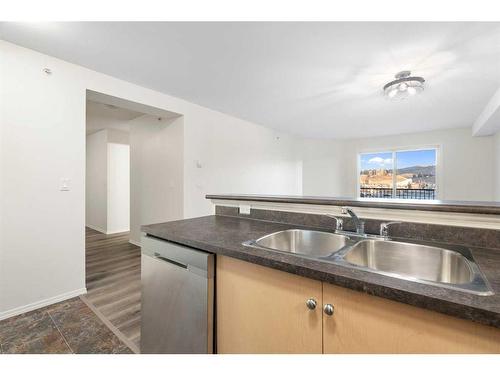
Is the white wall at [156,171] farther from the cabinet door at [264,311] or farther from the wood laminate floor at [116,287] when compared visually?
the cabinet door at [264,311]

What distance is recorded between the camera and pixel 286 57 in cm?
210

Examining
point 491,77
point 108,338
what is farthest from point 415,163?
point 108,338

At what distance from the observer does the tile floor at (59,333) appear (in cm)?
151

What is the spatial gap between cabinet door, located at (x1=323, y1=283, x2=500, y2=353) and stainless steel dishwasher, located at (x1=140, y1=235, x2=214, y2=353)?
1.82 ft

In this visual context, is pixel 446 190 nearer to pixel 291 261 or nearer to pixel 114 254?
pixel 291 261

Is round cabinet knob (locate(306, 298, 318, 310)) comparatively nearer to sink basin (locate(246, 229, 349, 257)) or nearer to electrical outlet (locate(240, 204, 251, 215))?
sink basin (locate(246, 229, 349, 257))

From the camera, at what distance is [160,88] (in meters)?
2.80

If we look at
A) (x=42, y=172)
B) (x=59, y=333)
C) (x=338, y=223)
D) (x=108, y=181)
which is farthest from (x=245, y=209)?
(x=108, y=181)

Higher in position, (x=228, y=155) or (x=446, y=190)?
(x=228, y=155)

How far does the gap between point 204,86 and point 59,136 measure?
158 centimetres

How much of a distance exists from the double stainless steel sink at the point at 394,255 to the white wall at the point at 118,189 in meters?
4.72

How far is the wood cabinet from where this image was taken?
1.96ft

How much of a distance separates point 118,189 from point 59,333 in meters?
3.82

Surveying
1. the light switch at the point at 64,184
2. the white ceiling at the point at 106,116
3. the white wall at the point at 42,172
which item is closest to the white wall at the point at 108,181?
the white ceiling at the point at 106,116
